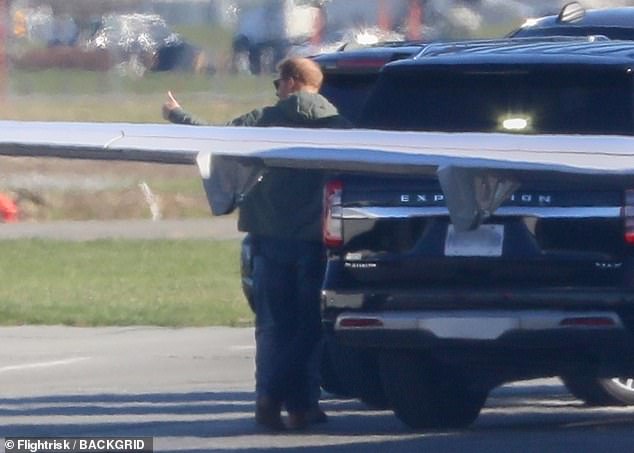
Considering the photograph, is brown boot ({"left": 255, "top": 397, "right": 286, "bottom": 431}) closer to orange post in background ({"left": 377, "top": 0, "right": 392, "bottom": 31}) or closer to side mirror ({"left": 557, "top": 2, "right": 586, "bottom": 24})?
side mirror ({"left": 557, "top": 2, "right": 586, "bottom": 24})

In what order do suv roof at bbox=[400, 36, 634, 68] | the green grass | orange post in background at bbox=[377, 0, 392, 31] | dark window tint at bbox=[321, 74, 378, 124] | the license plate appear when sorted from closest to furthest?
1. the license plate
2. suv roof at bbox=[400, 36, 634, 68]
3. dark window tint at bbox=[321, 74, 378, 124]
4. the green grass
5. orange post in background at bbox=[377, 0, 392, 31]

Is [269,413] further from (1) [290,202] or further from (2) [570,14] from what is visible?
(2) [570,14]

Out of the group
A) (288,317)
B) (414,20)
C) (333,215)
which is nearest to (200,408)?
(288,317)

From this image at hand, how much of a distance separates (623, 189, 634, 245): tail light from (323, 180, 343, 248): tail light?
1.38 meters

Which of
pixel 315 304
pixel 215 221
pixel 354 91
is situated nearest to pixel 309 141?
pixel 315 304

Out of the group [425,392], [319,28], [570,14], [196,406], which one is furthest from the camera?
[319,28]

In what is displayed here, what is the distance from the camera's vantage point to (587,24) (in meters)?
12.9

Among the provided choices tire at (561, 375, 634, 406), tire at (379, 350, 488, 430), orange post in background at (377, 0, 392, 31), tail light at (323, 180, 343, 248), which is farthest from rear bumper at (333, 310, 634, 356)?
orange post in background at (377, 0, 392, 31)

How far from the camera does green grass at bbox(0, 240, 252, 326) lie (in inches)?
592

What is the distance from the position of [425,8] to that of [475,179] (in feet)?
55.6

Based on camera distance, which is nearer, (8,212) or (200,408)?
→ (200,408)

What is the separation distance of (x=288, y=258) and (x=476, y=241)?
1.39 metres

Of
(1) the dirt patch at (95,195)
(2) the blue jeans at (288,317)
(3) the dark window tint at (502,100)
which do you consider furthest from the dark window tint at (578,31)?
(1) the dirt patch at (95,195)

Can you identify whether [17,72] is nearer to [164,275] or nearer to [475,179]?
[164,275]
